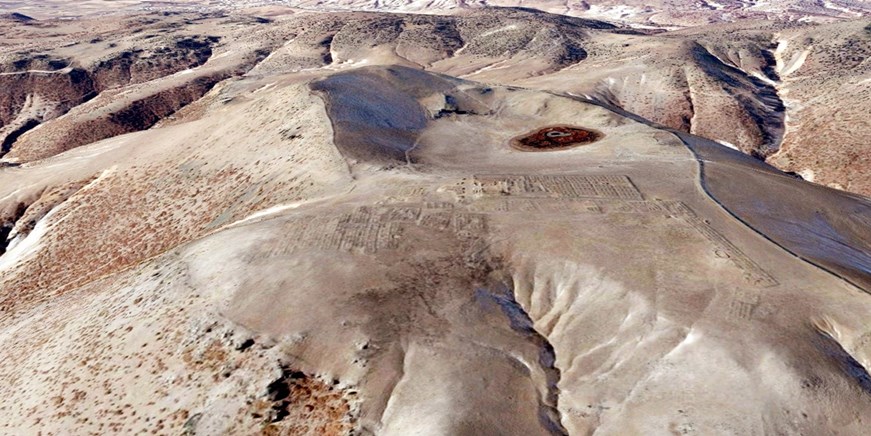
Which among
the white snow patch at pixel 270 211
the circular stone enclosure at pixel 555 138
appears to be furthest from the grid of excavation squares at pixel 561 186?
the white snow patch at pixel 270 211

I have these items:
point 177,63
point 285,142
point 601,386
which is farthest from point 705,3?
point 601,386

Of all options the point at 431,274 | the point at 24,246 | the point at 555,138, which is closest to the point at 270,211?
the point at 431,274

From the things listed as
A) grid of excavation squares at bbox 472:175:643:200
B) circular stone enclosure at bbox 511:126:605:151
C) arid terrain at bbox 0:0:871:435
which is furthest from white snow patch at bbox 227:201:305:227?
circular stone enclosure at bbox 511:126:605:151

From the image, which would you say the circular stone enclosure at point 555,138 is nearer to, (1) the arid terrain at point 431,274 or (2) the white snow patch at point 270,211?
(1) the arid terrain at point 431,274

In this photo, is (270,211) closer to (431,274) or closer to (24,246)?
(431,274)

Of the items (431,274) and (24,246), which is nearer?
(431,274)

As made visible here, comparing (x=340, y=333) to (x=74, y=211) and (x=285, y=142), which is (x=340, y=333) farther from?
(x=74, y=211)
